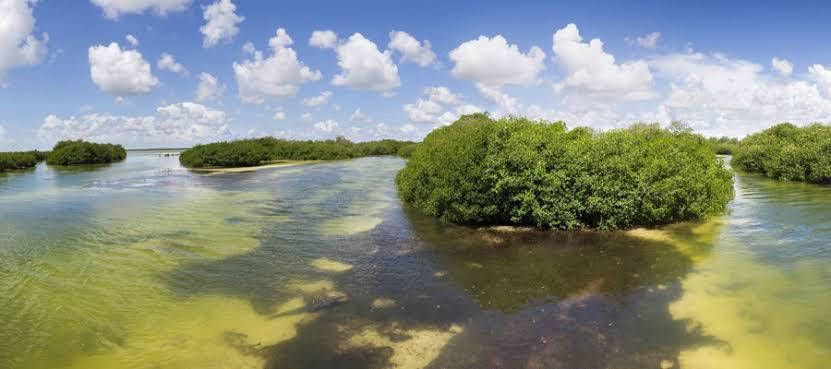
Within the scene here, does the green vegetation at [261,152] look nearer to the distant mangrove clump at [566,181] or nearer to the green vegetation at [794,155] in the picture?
the distant mangrove clump at [566,181]

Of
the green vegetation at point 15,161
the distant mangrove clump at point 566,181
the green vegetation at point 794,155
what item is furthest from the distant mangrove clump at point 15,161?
the green vegetation at point 794,155

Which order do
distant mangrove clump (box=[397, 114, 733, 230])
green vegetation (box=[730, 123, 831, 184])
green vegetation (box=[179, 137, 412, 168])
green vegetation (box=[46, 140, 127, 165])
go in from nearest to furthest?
distant mangrove clump (box=[397, 114, 733, 230]) → green vegetation (box=[730, 123, 831, 184]) → green vegetation (box=[179, 137, 412, 168]) → green vegetation (box=[46, 140, 127, 165])

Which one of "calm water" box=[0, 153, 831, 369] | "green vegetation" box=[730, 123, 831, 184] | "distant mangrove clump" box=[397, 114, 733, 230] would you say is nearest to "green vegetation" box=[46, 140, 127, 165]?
"calm water" box=[0, 153, 831, 369]

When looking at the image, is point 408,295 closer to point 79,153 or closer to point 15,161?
point 15,161

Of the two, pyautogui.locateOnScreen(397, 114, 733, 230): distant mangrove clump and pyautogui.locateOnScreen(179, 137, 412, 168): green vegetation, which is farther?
pyautogui.locateOnScreen(179, 137, 412, 168): green vegetation

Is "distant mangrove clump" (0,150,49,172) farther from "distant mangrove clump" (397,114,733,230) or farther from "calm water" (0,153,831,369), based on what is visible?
"distant mangrove clump" (397,114,733,230)

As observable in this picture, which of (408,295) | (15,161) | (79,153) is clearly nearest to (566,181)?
(408,295)
